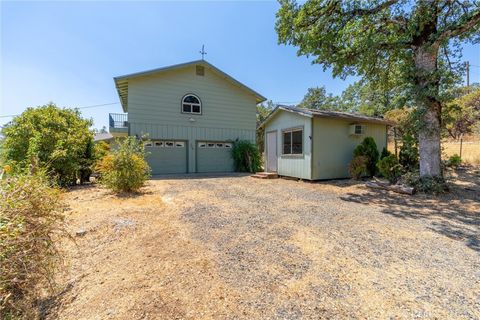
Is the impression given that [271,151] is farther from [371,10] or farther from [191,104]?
[371,10]

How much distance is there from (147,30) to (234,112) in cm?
664

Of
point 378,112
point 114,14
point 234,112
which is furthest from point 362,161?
point 378,112

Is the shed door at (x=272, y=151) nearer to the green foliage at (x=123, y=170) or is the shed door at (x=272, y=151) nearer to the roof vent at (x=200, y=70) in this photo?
the roof vent at (x=200, y=70)

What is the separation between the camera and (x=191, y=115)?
13164 mm

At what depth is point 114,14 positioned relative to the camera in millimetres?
7277

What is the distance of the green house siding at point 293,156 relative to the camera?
8.71 meters

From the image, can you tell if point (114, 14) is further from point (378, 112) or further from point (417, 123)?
point (378, 112)

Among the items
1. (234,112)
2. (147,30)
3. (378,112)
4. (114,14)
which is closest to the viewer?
(114,14)

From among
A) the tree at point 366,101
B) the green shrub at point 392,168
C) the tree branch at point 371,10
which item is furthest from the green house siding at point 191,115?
the green shrub at point 392,168

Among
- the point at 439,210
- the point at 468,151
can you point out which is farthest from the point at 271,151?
the point at 468,151

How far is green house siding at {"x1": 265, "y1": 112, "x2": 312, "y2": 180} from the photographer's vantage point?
871cm

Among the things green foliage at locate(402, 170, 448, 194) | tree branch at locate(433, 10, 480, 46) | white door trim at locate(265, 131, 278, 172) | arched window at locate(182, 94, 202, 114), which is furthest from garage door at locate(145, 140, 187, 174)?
tree branch at locate(433, 10, 480, 46)

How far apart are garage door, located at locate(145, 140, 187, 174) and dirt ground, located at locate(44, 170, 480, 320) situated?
777 cm

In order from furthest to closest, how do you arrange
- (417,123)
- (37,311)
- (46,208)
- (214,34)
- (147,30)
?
(214,34) < (147,30) < (417,123) < (46,208) < (37,311)
